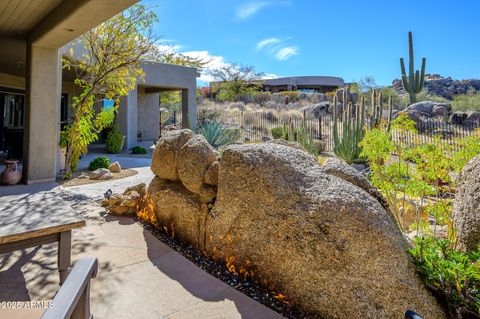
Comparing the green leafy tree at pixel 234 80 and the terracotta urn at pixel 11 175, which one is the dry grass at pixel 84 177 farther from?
the green leafy tree at pixel 234 80

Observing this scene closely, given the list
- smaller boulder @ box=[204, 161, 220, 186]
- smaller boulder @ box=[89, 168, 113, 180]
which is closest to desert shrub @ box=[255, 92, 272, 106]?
smaller boulder @ box=[89, 168, 113, 180]

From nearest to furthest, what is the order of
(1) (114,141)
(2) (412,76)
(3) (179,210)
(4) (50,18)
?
(3) (179,210) < (4) (50,18) < (1) (114,141) < (2) (412,76)

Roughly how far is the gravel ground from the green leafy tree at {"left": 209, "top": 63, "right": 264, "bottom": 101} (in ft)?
99.9

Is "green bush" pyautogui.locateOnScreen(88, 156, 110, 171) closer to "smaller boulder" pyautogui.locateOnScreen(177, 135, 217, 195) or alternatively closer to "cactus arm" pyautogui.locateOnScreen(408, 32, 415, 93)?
"smaller boulder" pyautogui.locateOnScreen(177, 135, 217, 195)

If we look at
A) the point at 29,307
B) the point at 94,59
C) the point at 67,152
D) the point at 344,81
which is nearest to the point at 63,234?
the point at 29,307

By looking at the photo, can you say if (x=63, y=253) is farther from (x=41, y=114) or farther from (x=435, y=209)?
(x=41, y=114)

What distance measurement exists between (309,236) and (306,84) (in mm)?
41176

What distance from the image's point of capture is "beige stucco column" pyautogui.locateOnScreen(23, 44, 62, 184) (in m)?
6.45

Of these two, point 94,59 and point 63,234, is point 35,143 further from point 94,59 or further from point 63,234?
point 63,234

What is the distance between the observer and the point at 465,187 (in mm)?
2777

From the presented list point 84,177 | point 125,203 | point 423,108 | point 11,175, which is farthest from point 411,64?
point 11,175

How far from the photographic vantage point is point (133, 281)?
2.64 m

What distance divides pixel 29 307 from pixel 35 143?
5.99 m

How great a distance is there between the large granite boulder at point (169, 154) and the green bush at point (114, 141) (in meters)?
8.62
